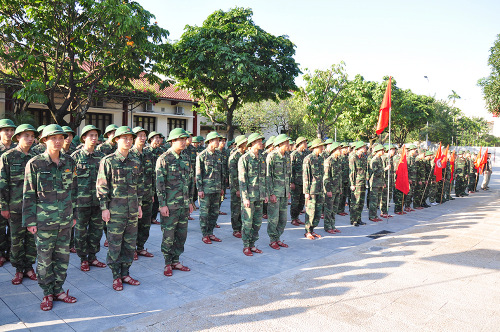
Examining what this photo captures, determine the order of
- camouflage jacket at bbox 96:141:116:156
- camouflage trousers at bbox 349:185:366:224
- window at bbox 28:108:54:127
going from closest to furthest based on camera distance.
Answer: camouflage jacket at bbox 96:141:116:156, camouflage trousers at bbox 349:185:366:224, window at bbox 28:108:54:127

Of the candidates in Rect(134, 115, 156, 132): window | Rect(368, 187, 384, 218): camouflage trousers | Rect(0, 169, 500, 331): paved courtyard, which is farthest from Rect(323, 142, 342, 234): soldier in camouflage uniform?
Rect(134, 115, 156, 132): window

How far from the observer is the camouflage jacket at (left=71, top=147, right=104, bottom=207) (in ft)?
17.5

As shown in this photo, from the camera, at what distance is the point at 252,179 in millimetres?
6328

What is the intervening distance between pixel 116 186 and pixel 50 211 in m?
0.82

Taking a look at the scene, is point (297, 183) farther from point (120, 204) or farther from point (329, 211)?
point (120, 204)

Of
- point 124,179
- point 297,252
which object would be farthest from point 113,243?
point 297,252

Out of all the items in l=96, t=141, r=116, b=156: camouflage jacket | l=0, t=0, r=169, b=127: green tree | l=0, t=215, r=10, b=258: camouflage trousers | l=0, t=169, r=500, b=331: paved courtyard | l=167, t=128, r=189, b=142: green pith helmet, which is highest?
l=0, t=0, r=169, b=127: green tree

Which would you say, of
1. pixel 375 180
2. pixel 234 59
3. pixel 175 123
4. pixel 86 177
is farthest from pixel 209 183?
pixel 175 123

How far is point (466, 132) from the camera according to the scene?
5066 cm

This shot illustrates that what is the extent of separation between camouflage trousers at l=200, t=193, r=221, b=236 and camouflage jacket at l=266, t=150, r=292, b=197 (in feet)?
4.01

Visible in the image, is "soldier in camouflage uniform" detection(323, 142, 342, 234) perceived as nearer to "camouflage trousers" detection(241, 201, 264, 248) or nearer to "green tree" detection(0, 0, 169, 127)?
"camouflage trousers" detection(241, 201, 264, 248)

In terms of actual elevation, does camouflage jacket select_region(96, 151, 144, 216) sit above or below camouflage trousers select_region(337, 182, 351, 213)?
above

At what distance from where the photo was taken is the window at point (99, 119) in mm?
21827

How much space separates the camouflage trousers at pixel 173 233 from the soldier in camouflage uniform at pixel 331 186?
150 inches
